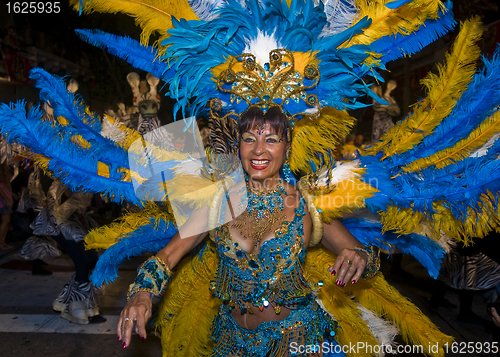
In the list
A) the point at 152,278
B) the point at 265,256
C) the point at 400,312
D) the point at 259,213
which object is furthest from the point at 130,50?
the point at 400,312

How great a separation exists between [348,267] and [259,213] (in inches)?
23.6

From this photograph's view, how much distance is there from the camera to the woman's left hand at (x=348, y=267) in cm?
185

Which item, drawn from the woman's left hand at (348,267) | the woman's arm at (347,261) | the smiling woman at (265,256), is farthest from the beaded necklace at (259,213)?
the woman's left hand at (348,267)

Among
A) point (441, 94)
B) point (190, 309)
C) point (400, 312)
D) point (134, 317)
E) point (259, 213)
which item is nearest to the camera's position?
point (134, 317)

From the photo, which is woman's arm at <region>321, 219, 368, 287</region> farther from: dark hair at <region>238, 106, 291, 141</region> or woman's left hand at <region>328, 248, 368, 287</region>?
dark hair at <region>238, 106, 291, 141</region>

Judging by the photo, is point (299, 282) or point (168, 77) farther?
point (168, 77)

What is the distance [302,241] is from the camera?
7.16 feet

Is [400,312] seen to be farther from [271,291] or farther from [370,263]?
[271,291]

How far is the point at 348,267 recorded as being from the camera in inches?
74.0

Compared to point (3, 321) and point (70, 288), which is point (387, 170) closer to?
point (70, 288)

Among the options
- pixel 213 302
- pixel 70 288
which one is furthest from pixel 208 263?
pixel 70 288

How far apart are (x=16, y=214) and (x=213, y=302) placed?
21.4ft

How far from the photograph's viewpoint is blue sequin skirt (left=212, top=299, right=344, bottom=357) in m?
2.11

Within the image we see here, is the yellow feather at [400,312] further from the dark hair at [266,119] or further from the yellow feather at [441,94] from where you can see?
the dark hair at [266,119]
